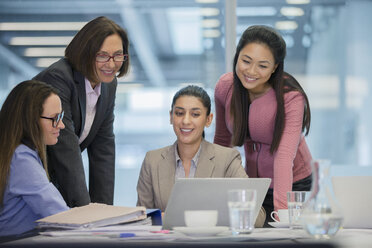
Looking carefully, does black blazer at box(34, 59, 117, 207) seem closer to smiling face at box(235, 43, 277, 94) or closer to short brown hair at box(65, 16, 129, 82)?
short brown hair at box(65, 16, 129, 82)

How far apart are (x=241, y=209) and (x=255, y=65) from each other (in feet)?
3.93

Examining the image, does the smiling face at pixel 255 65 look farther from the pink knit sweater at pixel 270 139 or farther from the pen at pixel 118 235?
the pen at pixel 118 235

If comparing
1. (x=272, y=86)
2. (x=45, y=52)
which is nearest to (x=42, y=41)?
(x=45, y=52)

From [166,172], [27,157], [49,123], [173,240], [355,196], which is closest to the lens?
[173,240]

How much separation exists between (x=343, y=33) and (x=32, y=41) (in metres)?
2.34

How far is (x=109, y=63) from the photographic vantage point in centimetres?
250

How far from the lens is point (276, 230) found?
163cm

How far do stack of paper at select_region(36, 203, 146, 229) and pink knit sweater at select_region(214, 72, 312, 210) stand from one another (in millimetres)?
827

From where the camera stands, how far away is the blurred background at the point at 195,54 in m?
4.25

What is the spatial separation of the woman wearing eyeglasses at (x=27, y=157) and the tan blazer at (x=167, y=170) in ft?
1.58

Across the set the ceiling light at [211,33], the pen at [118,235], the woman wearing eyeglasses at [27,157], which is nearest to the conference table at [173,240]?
the pen at [118,235]

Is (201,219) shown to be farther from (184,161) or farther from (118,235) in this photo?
(184,161)

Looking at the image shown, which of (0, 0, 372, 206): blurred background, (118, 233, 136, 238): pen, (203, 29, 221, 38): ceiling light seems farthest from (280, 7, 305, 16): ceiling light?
(118, 233, 136, 238): pen

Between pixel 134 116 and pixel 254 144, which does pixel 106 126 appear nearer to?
pixel 254 144
